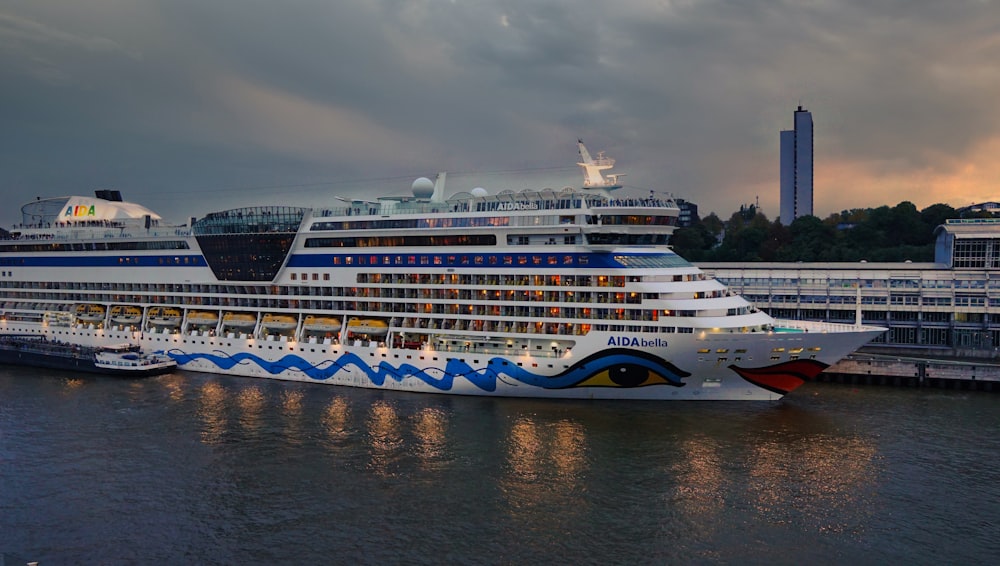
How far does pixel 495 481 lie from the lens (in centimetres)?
2528

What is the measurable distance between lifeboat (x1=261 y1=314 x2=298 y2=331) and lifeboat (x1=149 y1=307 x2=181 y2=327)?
8199 mm

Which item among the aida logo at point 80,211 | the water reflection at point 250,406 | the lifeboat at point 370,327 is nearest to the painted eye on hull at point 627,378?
the lifeboat at point 370,327

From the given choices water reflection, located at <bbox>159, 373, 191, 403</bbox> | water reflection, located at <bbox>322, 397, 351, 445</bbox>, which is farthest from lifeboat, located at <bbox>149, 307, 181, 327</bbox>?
water reflection, located at <bbox>322, 397, 351, 445</bbox>

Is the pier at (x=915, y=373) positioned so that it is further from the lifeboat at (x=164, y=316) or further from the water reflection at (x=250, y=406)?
the lifeboat at (x=164, y=316)

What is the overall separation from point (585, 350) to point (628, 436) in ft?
18.7

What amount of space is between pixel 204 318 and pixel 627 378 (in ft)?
93.8

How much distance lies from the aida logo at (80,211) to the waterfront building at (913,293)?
2034 inches

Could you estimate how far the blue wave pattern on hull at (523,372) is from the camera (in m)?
34.0

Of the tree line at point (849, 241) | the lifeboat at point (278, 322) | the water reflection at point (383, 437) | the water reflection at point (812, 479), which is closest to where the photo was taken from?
the water reflection at point (812, 479)

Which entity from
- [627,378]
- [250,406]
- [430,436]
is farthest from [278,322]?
[627,378]

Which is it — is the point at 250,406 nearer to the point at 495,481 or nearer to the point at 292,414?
the point at 292,414

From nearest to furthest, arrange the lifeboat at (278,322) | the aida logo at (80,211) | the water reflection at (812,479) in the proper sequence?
1. the water reflection at (812,479)
2. the lifeboat at (278,322)
3. the aida logo at (80,211)

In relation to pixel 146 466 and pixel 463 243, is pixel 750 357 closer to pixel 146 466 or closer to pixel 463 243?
pixel 463 243

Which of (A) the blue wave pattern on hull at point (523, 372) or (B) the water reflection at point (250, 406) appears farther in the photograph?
(A) the blue wave pattern on hull at point (523, 372)
